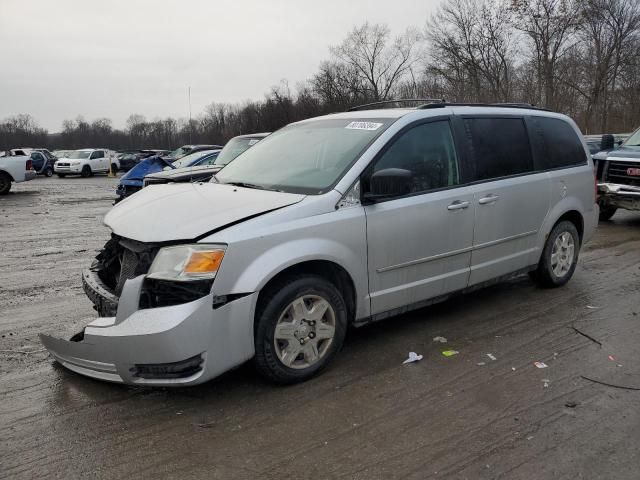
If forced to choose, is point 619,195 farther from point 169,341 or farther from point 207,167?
point 169,341

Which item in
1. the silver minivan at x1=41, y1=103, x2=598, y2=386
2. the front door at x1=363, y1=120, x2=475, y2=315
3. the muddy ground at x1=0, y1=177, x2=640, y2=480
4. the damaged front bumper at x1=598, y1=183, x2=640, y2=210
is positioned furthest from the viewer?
the damaged front bumper at x1=598, y1=183, x2=640, y2=210

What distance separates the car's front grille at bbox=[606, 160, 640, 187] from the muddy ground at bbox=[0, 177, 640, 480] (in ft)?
18.3

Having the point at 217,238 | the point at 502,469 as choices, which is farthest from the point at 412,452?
the point at 217,238

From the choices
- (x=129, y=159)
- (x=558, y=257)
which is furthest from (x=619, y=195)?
(x=129, y=159)

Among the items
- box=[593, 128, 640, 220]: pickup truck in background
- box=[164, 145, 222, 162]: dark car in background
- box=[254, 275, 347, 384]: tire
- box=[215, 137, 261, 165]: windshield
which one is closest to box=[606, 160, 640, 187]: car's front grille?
box=[593, 128, 640, 220]: pickup truck in background

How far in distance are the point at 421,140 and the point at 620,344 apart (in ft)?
7.36

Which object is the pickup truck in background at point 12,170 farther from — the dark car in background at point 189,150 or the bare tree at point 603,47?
the bare tree at point 603,47

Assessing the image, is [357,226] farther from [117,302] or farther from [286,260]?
[117,302]

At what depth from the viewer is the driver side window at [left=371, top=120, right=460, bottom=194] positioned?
414cm

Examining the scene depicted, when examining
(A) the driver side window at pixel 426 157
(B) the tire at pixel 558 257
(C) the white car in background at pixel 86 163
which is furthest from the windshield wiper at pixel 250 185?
(C) the white car in background at pixel 86 163

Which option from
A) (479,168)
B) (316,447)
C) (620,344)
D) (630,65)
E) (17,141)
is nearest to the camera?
(316,447)

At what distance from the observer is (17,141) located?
83062 mm

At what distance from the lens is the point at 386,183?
3.72m

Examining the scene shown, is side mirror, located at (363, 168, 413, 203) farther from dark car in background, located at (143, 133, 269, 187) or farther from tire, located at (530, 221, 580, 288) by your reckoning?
dark car in background, located at (143, 133, 269, 187)
